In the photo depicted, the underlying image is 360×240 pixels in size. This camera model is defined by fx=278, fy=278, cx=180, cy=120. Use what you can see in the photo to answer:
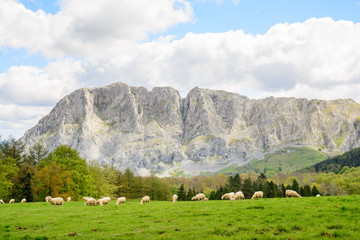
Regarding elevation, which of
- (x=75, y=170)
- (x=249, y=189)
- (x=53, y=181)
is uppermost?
(x=75, y=170)

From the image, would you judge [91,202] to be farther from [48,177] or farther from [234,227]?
[234,227]

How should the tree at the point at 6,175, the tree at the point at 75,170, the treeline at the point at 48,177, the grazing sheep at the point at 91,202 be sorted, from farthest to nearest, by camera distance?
1. the tree at the point at 75,170
2. the treeline at the point at 48,177
3. the tree at the point at 6,175
4. the grazing sheep at the point at 91,202

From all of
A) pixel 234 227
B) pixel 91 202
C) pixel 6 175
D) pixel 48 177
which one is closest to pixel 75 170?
pixel 48 177

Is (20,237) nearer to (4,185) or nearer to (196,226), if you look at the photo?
(196,226)

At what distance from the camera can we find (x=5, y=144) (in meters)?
84.7

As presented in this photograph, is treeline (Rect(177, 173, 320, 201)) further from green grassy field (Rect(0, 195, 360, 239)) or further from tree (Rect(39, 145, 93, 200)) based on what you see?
green grassy field (Rect(0, 195, 360, 239))

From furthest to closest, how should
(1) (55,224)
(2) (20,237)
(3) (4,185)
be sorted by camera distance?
(3) (4,185) → (1) (55,224) → (2) (20,237)

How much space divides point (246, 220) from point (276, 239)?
18.5ft

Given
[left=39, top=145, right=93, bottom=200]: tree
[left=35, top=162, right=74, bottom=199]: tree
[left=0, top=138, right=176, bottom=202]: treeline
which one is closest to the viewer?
[left=35, top=162, right=74, bottom=199]: tree

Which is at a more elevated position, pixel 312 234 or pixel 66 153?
pixel 66 153

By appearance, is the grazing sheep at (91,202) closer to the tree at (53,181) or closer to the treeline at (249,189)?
the tree at (53,181)

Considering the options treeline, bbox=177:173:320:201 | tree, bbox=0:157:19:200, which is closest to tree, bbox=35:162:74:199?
tree, bbox=0:157:19:200

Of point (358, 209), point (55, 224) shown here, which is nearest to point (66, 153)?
point (55, 224)

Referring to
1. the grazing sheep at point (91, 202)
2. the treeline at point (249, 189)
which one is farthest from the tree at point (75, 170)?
the treeline at point (249, 189)
